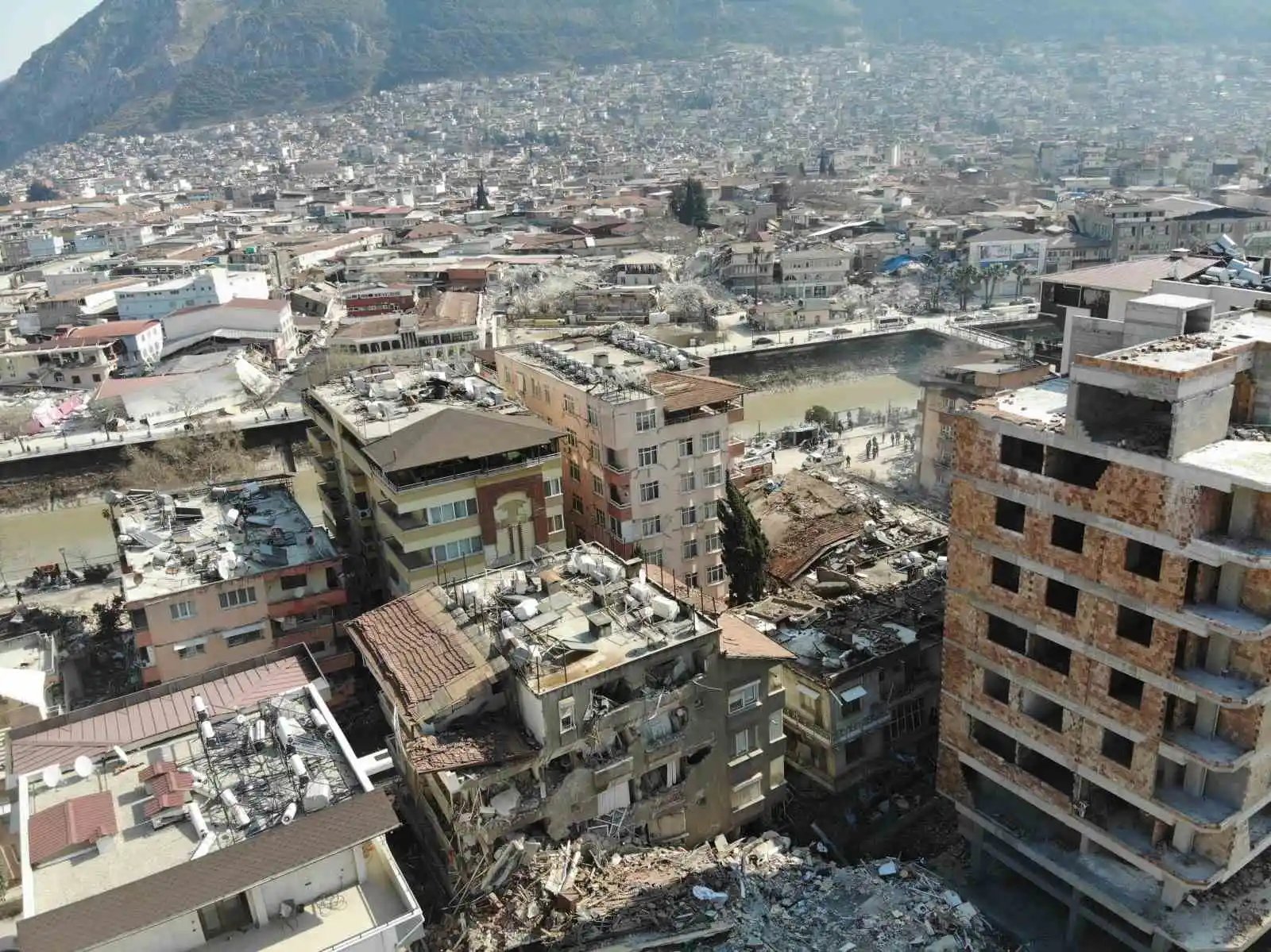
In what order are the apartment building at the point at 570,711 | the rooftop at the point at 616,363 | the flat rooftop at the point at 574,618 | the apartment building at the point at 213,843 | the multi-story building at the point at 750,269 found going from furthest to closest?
the multi-story building at the point at 750,269, the rooftop at the point at 616,363, the flat rooftop at the point at 574,618, the apartment building at the point at 570,711, the apartment building at the point at 213,843

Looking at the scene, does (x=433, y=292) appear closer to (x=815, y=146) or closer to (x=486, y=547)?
(x=486, y=547)

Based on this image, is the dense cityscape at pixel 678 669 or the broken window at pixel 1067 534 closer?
the dense cityscape at pixel 678 669

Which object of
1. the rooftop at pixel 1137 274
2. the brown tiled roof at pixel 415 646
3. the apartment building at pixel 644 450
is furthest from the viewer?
the rooftop at pixel 1137 274

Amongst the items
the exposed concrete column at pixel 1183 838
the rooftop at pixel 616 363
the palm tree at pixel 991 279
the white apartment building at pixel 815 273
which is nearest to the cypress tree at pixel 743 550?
the rooftop at pixel 616 363

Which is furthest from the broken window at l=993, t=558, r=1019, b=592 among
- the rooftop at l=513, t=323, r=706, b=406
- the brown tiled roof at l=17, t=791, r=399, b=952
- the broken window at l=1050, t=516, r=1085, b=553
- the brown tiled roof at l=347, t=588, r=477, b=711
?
the rooftop at l=513, t=323, r=706, b=406

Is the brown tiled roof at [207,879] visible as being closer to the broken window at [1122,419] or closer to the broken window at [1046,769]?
the broken window at [1046,769]

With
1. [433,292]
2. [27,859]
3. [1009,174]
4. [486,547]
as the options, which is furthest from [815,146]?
[27,859]
